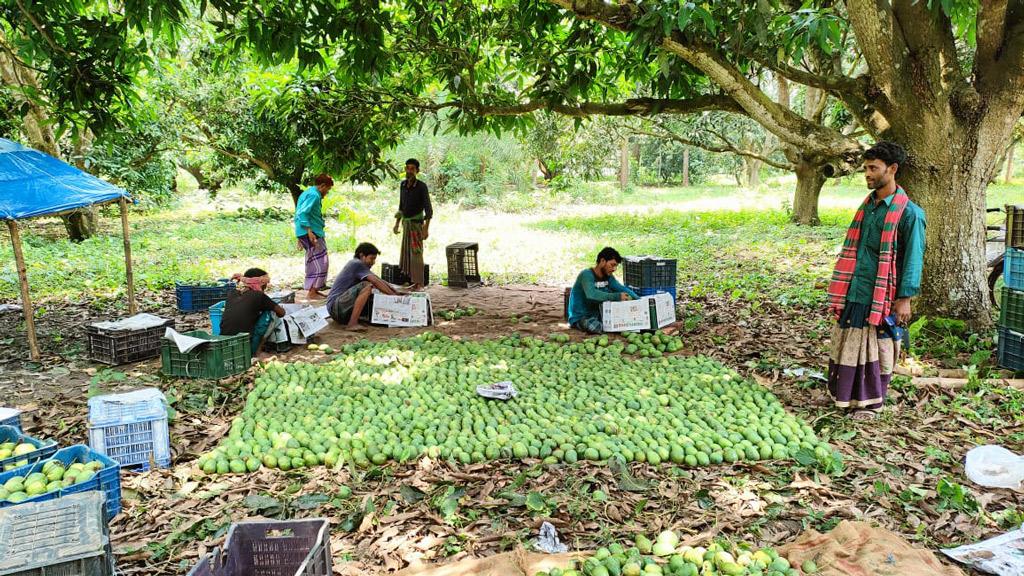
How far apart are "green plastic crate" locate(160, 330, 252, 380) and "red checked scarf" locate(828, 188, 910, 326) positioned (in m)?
4.97

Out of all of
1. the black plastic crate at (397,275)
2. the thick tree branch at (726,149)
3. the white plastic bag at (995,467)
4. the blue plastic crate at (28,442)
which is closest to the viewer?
the blue plastic crate at (28,442)

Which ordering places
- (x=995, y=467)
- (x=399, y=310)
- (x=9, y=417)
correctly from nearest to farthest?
(x=995, y=467), (x=9, y=417), (x=399, y=310)

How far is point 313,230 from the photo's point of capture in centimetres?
893

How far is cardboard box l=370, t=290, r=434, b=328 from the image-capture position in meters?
7.73

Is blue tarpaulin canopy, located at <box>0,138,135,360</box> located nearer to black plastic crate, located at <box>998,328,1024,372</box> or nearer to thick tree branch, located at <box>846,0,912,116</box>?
thick tree branch, located at <box>846,0,912,116</box>

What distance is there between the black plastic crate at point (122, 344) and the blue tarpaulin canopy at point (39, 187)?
1.18 metres

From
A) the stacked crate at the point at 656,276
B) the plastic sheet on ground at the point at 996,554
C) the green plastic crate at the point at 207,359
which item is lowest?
the plastic sheet on ground at the point at 996,554

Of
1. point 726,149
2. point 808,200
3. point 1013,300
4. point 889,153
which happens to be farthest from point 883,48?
point 808,200

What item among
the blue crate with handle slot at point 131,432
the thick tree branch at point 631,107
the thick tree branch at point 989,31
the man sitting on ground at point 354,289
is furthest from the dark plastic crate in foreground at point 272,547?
the thick tree branch at point 989,31

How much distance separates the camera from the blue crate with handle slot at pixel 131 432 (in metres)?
4.14

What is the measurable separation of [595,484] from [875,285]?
8.03ft

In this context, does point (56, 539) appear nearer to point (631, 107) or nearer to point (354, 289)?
point (354, 289)

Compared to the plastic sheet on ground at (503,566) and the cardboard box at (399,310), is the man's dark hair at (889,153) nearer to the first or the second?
the plastic sheet on ground at (503,566)

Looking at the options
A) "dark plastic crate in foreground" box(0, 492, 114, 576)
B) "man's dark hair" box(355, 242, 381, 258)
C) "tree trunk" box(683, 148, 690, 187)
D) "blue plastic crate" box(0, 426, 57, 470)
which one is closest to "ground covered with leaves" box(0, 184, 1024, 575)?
"blue plastic crate" box(0, 426, 57, 470)
